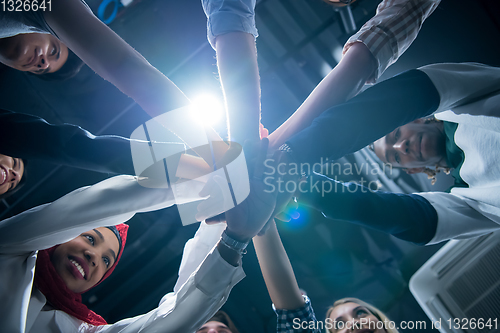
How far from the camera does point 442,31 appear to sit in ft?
4.48

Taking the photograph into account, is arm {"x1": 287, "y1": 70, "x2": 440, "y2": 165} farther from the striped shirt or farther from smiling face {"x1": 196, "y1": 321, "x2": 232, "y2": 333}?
smiling face {"x1": 196, "y1": 321, "x2": 232, "y2": 333}

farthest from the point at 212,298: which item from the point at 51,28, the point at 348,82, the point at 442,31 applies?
the point at 442,31

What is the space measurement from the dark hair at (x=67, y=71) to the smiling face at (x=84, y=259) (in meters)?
0.87

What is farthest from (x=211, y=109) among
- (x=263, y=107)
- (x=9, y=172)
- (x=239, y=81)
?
(x=9, y=172)

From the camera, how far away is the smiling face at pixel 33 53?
3.67 feet

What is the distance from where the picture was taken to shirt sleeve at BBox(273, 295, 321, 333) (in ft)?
2.86

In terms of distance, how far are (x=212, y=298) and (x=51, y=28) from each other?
0.92 m

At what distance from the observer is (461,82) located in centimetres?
72

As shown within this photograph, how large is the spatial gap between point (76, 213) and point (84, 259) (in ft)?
1.54

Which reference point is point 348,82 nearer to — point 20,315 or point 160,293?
point 20,315

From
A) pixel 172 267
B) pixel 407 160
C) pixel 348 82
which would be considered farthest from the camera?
pixel 172 267

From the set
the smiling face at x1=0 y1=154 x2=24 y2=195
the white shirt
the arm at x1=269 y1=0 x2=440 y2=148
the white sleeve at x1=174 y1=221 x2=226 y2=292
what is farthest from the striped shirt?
the smiling face at x1=0 y1=154 x2=24 y2=195

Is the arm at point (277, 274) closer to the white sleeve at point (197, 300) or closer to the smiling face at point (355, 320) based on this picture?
the white sleeve at point (197, 300)

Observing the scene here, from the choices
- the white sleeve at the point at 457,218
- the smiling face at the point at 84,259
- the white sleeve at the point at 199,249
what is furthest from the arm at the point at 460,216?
the smiling face at the point at 84,259
